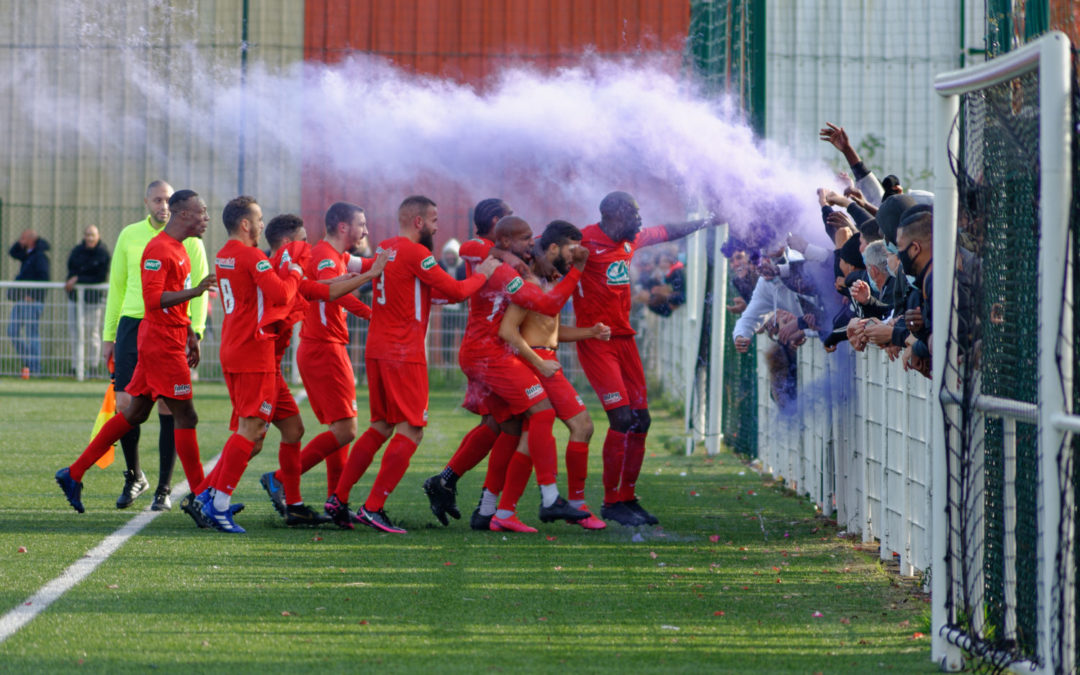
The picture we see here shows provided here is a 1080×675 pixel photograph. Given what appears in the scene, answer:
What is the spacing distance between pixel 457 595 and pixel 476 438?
240cm

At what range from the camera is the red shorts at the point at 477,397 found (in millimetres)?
8297

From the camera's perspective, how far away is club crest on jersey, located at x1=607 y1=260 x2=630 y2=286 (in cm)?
831

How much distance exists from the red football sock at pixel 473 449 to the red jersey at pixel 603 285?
3.08 ft

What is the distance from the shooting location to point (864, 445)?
7.90 m

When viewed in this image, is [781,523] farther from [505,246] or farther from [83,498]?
[83,498]

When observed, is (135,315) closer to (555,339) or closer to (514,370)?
(514,370)

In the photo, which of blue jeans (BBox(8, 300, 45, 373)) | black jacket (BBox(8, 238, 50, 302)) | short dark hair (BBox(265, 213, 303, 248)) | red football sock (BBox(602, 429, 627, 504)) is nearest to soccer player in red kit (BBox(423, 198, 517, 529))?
red football sock (BBox(602, 429, 627, 504))

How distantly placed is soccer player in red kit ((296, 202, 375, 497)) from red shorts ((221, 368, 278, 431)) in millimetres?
319

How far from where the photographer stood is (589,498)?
9562 mm

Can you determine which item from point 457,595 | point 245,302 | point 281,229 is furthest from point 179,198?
point 457,595

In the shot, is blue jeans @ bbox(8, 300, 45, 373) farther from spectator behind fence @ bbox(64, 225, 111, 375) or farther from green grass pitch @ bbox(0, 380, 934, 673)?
green grass pitch @ bbox(0, 380, 934, 673)

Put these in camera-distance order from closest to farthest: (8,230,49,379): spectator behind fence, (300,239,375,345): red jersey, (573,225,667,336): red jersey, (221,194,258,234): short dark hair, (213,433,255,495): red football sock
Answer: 1. (213,433,255,495): red football sock
2. (221,194,258,234): short dark hair
3. (300,239,375,345): red jersey
4. (573,225,667,336): red jersey
5. (8,230,49,379): spectator behind fence

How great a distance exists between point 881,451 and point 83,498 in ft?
17.2

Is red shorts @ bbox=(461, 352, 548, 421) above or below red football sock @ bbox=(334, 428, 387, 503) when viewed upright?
above
